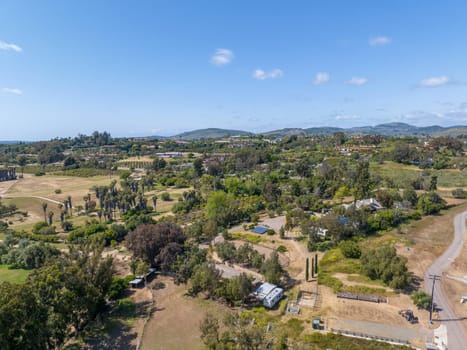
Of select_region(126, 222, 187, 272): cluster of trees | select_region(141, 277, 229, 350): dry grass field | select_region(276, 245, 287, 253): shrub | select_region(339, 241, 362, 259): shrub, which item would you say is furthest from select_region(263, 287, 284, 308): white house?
select_region(339, 241, 362, 259): shrub

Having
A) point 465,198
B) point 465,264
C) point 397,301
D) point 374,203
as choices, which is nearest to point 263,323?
point 397,301

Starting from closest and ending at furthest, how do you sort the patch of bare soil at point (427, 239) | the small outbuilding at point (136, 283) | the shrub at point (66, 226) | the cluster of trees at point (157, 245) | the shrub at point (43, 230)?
the small outbuilding at point (136, 283) < the cluster of trees at point (157, 245) < the patch of bare soil at point (427, 239) < the shrub at point (43, 230) < the shrub at point (66, 226)

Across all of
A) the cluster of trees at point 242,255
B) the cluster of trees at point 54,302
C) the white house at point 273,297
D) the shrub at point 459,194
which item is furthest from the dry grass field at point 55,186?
the shrub at point 459,194

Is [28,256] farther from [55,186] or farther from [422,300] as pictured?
[55,186]

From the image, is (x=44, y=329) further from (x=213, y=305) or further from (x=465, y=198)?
(x=465, y=198)

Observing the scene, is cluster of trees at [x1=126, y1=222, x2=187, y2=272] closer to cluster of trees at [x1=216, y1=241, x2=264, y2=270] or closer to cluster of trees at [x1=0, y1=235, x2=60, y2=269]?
cluster of trees at [x1=216, y1=241, x2=264, y2=270]

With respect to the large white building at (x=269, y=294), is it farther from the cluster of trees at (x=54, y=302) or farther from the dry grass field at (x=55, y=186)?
the dry grass field at (x=55, y=186)
